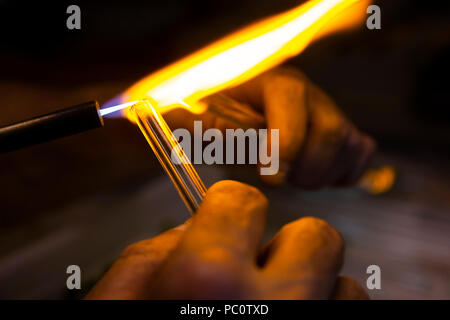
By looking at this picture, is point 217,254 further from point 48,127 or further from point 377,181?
point 377,181

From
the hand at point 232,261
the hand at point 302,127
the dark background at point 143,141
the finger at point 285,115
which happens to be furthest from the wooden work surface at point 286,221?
the hand at point 232,261

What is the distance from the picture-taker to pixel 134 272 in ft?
0.95

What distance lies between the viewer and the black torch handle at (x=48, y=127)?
254mm

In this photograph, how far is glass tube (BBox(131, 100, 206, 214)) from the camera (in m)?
0.32

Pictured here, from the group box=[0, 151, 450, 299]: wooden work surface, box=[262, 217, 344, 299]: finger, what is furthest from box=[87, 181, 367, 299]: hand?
box=[0, 151, 450, 299]: wooden work surface

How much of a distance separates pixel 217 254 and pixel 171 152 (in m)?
0.13

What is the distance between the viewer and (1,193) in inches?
27.5

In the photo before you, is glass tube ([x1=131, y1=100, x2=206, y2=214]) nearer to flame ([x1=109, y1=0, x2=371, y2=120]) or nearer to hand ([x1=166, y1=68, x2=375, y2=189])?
flame ([x1=109, y1=0, x2=371, y2=120])

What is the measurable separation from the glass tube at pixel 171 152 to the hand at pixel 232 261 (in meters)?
0.03

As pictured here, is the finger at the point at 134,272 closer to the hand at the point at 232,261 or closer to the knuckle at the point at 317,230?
the hand at the point at 232,261
